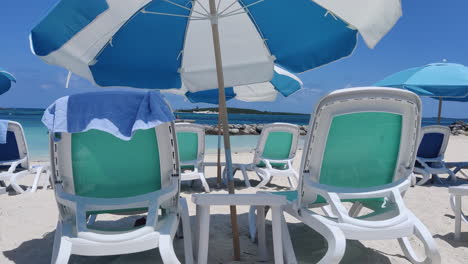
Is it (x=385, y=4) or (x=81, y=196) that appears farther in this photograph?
(x=385, y=4)

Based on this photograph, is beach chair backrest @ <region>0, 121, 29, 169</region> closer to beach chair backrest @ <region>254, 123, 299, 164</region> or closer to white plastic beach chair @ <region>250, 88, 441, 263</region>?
beach chair backrest @ <region>254, 123, 299, 164</region>

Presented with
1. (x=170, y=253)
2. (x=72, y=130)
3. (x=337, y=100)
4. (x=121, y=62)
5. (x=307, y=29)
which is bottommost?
(x=170, y=253)

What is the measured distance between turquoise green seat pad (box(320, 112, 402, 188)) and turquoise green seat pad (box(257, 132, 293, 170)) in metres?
3.35

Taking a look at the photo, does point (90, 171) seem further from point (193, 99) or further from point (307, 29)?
point (193, 99)

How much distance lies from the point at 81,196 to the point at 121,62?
64.3 inches

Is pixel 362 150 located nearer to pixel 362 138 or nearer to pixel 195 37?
pixel 362 138

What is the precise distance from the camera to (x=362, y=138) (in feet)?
7.96

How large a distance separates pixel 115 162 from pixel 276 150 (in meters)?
3.88

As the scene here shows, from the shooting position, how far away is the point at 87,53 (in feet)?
10.3

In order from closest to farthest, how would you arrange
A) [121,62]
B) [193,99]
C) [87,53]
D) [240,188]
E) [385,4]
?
[385,4]
[87,53]
[121,62]
[240,188]
[193,99]

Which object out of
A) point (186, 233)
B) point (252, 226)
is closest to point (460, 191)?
point (252, 226)

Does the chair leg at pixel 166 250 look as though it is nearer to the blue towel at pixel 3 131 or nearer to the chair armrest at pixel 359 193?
the chair armrest at pixel 359 193

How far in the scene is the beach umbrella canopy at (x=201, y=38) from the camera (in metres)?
2.68

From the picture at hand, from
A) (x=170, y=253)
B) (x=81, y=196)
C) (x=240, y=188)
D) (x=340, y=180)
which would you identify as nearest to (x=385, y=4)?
(x=340, y=180)
